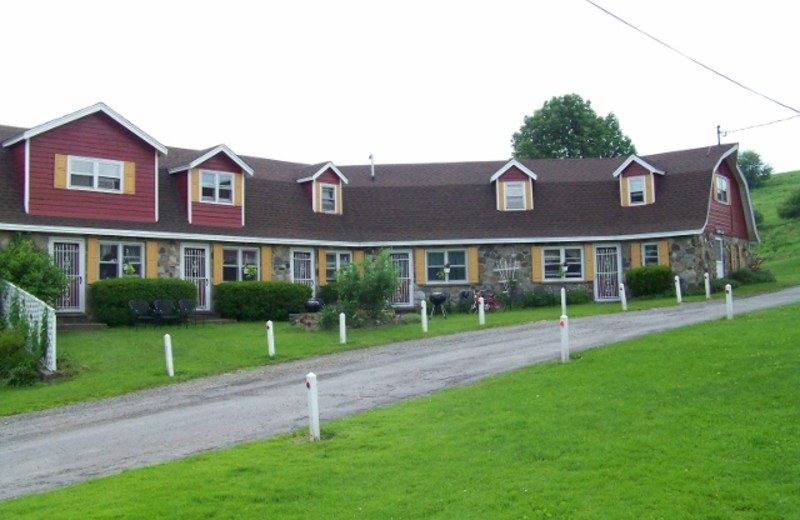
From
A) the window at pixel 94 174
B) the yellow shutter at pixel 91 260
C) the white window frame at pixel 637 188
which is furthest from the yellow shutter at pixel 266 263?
the white window frame at pixel 637 188

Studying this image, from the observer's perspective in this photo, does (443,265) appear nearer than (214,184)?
No

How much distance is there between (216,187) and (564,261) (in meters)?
14.8

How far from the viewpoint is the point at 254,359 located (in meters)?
20.4

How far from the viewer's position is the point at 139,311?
25328 millimetres

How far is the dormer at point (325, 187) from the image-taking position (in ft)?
113

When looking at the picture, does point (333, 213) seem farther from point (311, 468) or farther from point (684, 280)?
point (311, 468)

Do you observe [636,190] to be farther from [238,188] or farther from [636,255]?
[238,188]

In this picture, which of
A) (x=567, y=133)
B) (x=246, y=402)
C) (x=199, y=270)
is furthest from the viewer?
(x=567, y=133)

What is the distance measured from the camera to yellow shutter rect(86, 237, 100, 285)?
2664cm

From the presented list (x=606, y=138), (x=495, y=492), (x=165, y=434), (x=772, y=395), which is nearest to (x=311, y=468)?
(x=495, y=492)

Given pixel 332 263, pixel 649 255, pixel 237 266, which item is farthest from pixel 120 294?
pixel 649 255

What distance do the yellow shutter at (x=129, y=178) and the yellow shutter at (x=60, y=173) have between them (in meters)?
1.99

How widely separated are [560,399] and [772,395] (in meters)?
2.73

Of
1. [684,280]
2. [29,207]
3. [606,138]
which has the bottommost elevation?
[684,280]
